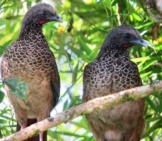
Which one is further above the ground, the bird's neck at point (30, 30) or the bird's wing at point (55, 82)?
the bird's neck at point (30, 30)

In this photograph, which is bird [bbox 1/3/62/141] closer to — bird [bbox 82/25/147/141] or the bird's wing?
the bird's wing

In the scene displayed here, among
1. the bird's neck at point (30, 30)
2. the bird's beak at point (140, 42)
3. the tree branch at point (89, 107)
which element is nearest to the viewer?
the tree branch at point (89, 107)

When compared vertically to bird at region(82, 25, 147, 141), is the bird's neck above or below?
above

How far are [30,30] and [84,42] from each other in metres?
0.55

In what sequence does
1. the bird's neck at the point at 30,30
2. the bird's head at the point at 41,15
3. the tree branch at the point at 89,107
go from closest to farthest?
the tree branch at the point at 89,107
the bird's head at the point at 41,15
the bird's neck at the point at 30,30

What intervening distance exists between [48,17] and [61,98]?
0.52 metres

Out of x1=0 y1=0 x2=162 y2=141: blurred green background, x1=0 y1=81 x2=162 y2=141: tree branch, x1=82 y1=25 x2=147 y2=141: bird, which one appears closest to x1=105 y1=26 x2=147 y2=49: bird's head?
x1=82 y1=25 x2=147 y2=141: bird

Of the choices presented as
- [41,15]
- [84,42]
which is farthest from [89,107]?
[84,42]

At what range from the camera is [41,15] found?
4508 mm

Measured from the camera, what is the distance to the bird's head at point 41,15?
14.6ft

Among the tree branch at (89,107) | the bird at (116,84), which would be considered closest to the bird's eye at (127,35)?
the bird at (116,84)

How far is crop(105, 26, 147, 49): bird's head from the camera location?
4.25 metres

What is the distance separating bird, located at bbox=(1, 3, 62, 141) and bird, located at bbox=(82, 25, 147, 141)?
276mm

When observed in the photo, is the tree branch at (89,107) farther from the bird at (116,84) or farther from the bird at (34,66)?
the bird at (34,66)
